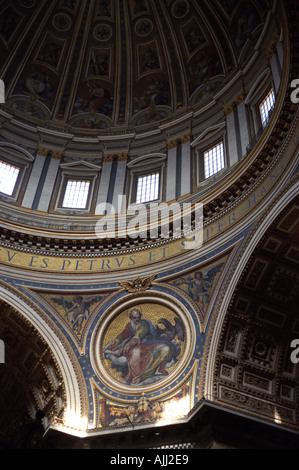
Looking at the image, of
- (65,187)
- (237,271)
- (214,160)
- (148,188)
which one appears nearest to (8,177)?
(65,187)

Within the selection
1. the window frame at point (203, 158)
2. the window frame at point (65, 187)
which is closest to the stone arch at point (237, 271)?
the window frame at point (203, 158)

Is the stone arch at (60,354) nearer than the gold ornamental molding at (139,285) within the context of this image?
Yes

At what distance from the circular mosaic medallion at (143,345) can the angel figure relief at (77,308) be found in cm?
79

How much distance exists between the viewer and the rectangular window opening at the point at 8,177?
82.4 ft

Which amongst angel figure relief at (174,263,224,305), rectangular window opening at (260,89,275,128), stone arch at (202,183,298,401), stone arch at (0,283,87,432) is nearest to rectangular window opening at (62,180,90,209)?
stone arch at (0,283,87,432)

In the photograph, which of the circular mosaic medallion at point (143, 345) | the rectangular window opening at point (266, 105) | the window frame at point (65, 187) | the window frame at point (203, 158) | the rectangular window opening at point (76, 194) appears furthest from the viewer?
the rectangular window opening at point (76, 194)

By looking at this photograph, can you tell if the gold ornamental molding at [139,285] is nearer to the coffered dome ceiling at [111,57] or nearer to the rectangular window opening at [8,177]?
the rectangular window opening at [8,177]

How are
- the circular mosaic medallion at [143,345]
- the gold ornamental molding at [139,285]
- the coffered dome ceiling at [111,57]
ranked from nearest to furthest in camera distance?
the circular mosaic medallion at [143,345] < the gold ornamental molding at [139,285] < the coffered dome ceiling at [111,57]

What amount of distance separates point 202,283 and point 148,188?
683cm

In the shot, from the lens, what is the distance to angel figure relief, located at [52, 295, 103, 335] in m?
20.8

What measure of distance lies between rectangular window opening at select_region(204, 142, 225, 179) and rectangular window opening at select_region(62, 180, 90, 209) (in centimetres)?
558

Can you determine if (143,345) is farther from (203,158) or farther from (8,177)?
(8,177)

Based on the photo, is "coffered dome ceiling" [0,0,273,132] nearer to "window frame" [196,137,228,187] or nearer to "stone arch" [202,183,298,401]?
"window frame" [196,137,228,187]

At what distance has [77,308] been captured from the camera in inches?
835
